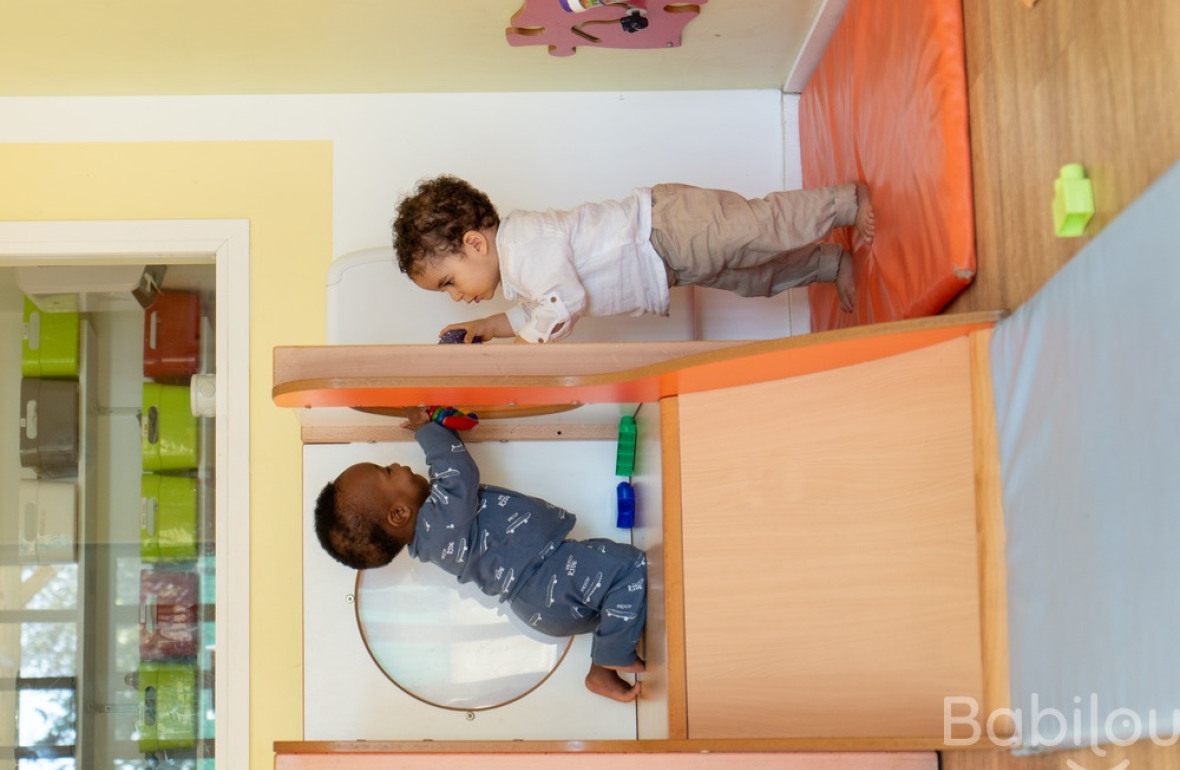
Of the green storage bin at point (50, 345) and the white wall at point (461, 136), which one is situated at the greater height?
the white wall at point (461, 136)

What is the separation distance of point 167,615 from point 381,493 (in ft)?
2.69

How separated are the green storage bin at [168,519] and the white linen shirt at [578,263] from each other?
98cm

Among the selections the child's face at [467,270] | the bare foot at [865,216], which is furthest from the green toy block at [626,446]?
the bare foot at [865,216]

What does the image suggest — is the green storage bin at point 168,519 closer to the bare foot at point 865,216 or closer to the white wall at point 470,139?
the white wall at point 470,139

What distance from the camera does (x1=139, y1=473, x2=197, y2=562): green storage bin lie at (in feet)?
8.65

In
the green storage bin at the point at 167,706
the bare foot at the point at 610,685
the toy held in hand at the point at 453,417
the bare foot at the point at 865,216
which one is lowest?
the green storage bin at the point at 167,706

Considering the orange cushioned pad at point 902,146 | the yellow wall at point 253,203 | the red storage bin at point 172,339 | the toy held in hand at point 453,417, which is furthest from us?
the red storage bin at point 172,339

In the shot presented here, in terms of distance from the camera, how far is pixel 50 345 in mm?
2773

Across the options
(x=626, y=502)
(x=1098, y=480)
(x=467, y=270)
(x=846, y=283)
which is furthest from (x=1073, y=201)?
(x=626, y=502)

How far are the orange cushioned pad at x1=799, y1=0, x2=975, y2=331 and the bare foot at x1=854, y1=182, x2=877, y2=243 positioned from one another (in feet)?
0.07

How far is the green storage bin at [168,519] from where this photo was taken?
8.65ft

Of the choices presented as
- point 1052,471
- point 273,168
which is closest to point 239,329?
point 273,168

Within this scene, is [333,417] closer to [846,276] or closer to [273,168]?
[273,168]

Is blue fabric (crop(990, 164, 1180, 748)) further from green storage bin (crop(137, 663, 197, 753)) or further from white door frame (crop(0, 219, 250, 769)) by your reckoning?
green storage bin (crop(137, 663, 197, 753))
